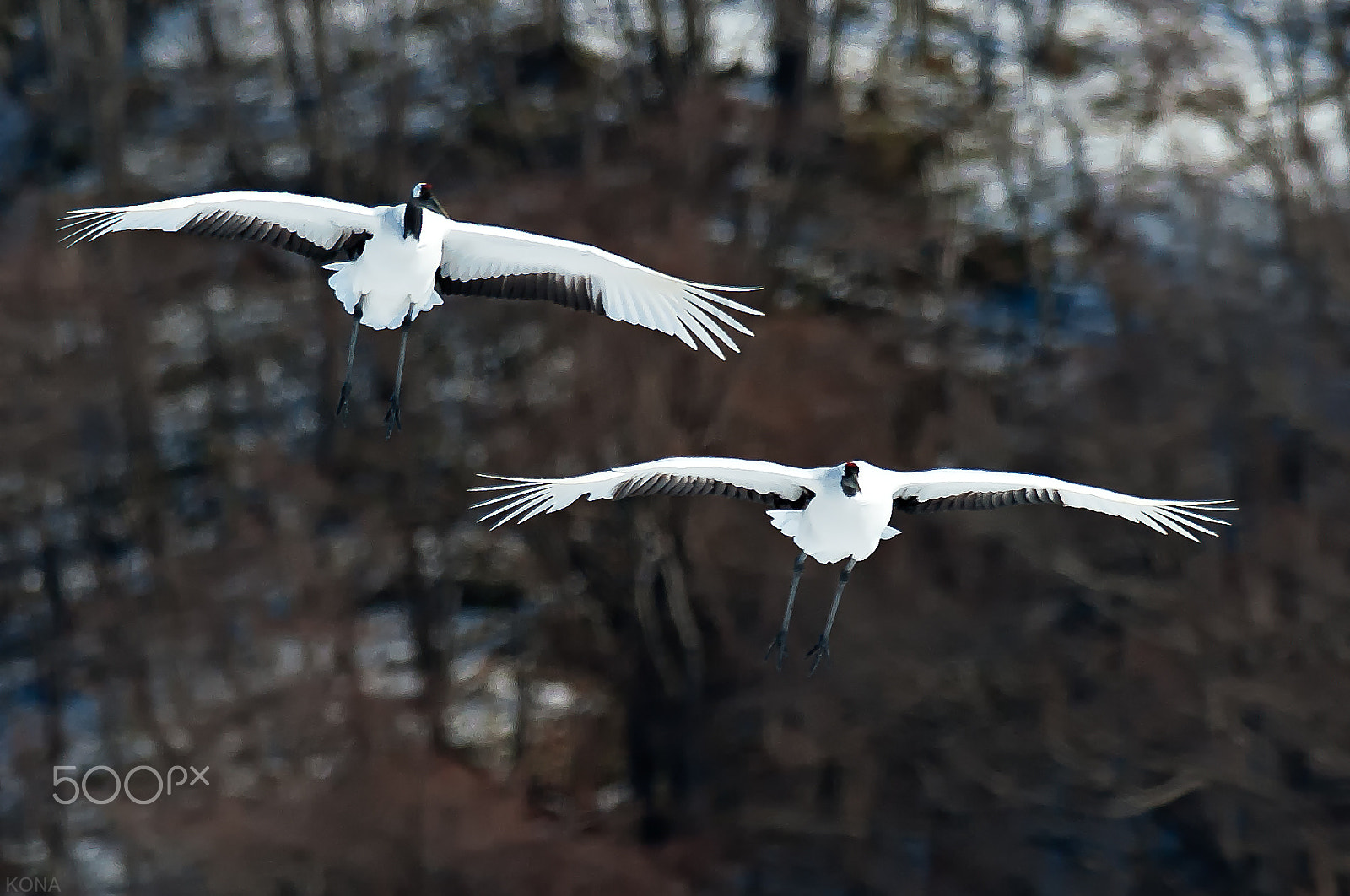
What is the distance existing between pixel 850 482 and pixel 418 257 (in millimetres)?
3936

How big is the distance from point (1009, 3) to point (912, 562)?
1936 centimetres

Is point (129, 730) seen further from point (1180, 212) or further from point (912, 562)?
point (1180, 212)

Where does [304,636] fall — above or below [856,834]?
above

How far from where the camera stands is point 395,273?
1986 centimetres

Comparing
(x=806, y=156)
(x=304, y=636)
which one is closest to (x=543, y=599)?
(x=304, y=636)

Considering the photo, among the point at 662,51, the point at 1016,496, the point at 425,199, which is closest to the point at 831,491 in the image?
the point at 1016,496

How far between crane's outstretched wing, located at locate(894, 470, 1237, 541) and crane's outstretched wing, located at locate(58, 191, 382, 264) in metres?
5.08

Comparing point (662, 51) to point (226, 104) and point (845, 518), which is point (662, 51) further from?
point (845, 518)

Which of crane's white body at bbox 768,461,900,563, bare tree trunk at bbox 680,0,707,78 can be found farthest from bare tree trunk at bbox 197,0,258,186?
crane's white body at bbox 768,461,900,563

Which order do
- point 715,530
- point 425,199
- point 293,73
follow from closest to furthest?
point 425,199 < point 715,530 < point 293,73

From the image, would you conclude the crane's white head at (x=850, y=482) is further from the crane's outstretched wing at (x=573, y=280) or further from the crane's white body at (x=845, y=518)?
the crane's outstretched wing at (x=573, y=280)

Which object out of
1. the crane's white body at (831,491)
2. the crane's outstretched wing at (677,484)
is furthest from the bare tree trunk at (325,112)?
the crane's white body at (831,491)

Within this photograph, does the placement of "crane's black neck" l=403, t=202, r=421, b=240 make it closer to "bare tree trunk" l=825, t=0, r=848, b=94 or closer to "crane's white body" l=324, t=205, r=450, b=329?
"crane's white body" l=324, t=205, r=450, b=329

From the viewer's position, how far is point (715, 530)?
134 feet
